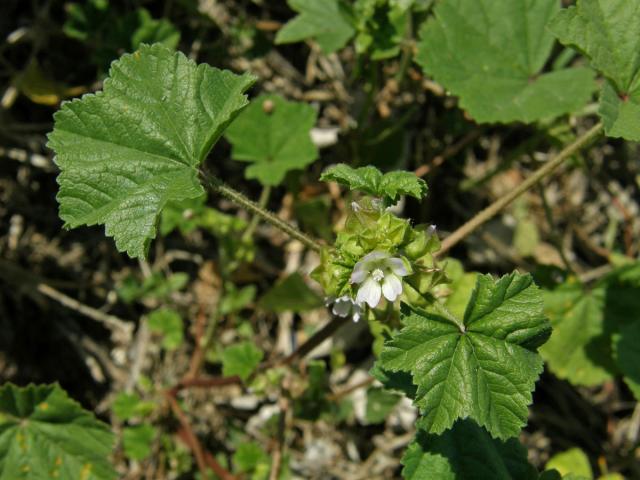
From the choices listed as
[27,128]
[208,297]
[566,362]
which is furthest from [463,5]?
[27,128]

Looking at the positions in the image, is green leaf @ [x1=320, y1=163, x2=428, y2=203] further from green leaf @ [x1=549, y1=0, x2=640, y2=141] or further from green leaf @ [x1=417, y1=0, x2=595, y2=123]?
green leaf @ [x1=417, y1=0, x2=595, y2=123]

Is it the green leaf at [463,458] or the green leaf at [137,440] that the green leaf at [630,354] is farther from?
the green leaf at [137,440]

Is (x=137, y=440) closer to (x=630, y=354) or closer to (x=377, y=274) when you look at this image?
(x=377, y=274)

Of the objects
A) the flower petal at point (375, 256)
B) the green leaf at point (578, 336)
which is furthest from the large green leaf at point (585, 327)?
the flower petal at point (375, 256)

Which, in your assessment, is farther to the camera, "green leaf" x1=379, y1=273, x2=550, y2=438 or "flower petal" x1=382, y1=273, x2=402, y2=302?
"flower petal" x1=382, y1=273, x2=402, y2=302

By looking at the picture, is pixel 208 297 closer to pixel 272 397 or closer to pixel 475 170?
pixel 272 397

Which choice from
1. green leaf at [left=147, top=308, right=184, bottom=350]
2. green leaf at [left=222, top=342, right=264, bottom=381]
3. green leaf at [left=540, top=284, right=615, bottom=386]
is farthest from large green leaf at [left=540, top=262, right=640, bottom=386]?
green leaf at [left=147, top=308, right=184, bottom=350]
